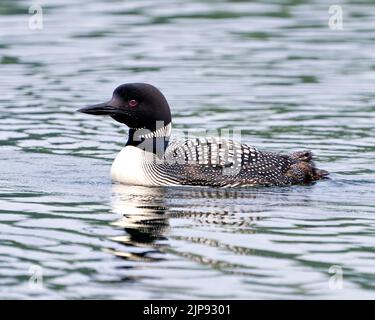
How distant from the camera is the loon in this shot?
1097 centimetres

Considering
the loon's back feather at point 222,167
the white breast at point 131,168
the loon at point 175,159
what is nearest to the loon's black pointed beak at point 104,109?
the loon at point 175,159

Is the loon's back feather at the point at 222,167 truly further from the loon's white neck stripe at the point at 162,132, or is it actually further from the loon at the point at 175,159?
the loon's white neck stripe at the point at 162,132

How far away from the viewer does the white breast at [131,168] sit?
36.1ft

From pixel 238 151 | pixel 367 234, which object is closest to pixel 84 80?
pixel 238 151

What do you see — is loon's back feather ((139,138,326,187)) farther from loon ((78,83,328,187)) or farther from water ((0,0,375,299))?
water ((0,0,375,299))

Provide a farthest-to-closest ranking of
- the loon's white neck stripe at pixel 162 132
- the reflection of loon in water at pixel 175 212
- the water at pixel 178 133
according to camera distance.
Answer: the loon's white neck stripe at pixel 162 132 → the reflection of loon in water at pixel 175 212 → the water at pixel 178 133

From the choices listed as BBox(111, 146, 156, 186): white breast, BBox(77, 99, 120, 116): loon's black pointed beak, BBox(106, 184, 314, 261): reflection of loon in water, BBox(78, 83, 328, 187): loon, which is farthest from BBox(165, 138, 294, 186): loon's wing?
BBox(77, 99, 120, 116): loon's black pointed beak

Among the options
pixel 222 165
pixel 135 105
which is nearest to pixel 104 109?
pixel 135 105

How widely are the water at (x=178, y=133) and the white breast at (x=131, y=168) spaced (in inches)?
4.3

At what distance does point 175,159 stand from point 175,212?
3.71 feet

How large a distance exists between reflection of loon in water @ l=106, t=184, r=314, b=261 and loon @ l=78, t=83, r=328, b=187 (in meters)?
0.11

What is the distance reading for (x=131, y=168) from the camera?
11.0 metres

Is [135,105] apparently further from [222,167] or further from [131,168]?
[222,167]

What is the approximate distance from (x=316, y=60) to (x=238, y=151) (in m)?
6.03
